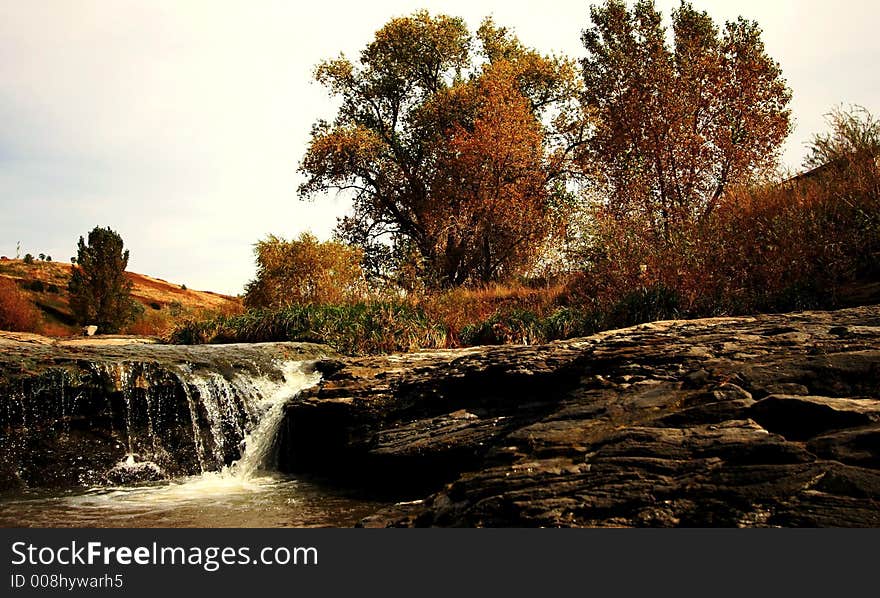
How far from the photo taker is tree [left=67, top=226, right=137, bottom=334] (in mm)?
25531

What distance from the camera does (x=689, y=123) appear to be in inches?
674

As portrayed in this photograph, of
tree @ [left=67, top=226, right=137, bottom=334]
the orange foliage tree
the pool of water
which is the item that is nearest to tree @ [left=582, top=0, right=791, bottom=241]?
the orange foliage tree

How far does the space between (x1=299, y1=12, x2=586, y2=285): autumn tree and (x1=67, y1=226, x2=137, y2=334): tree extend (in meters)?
7.18

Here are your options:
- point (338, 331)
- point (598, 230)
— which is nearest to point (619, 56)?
point (598, 230)

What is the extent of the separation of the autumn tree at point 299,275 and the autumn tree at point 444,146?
3628mm

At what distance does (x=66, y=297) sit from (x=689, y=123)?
2446 centimetres

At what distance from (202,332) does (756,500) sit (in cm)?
1411

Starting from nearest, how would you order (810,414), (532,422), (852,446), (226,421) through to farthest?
1. (852,446)
2. (810,414)
3. (532,422)
4. (226,421)

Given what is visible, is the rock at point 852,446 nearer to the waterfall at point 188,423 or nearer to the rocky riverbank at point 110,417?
the waterfall at point 188,423

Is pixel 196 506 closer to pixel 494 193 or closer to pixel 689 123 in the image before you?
pixel 689 123

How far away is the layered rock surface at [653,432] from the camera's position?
429 cm

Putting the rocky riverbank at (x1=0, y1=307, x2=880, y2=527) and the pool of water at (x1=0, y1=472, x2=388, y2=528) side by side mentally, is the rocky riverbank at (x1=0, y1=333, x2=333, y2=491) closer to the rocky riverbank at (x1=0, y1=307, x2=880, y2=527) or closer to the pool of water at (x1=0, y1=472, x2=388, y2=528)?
the rocky riverbank at (x1=0, y1=307, x2=880, y2=527)

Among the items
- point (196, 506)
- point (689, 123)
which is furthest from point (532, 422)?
point (689, 123)

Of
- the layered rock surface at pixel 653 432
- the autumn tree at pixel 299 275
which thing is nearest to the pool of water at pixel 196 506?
the layered rock surface at pixel 653 432
